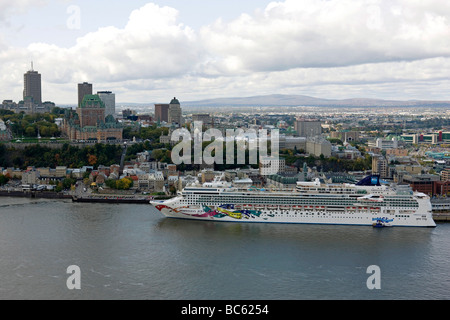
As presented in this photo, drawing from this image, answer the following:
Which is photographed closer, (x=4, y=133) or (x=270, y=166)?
(x=270, y=166)

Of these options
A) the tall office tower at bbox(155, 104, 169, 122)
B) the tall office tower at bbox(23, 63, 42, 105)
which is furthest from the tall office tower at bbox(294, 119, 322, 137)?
the tall office tower at bbox(23, 63, 42, 105)

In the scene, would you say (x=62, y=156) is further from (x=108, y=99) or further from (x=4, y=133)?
(x=108, y=99)

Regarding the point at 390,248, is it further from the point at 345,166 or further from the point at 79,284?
the point at 345,166

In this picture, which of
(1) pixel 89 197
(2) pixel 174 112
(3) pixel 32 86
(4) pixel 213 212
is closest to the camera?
(4) pixel 213 212

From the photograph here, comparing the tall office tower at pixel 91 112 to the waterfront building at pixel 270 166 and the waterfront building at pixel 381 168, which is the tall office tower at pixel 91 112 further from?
the waterfront building at pixel 381 168

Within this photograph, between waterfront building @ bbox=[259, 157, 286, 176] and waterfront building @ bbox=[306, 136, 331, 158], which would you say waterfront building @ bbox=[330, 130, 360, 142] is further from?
waterfront building @ bbox=[259, 157, 286, 176]

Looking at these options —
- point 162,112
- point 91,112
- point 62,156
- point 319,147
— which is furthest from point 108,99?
point 319,147
